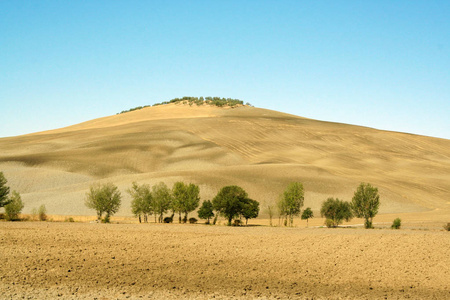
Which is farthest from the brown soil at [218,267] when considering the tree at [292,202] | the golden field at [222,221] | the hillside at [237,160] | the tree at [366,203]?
the hillside at [237,160]

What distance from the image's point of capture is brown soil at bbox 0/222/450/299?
870 inches

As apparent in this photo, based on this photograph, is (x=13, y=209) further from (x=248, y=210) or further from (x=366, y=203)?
(x=366, y=203)

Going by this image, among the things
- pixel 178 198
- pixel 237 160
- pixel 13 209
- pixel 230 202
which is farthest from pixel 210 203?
pixel 237 160

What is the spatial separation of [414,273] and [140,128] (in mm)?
127926

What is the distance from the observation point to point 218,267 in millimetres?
26703

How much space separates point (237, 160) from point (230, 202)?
51.7 m

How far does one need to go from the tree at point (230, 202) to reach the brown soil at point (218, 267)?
88.3ft

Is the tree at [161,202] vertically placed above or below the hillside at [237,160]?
below

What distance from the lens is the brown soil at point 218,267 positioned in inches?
870

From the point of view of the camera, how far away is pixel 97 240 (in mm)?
33875

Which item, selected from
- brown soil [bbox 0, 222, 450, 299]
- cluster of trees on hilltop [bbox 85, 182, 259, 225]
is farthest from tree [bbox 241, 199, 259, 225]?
brown soil [bbox 0, 222, 450, 299]

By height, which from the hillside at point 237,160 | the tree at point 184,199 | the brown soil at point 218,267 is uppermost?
the hillside at point 237,160

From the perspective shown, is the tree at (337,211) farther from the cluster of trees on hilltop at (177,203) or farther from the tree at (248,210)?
the tree at (248,210)

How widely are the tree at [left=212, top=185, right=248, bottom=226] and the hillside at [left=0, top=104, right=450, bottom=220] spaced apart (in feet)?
53.0
